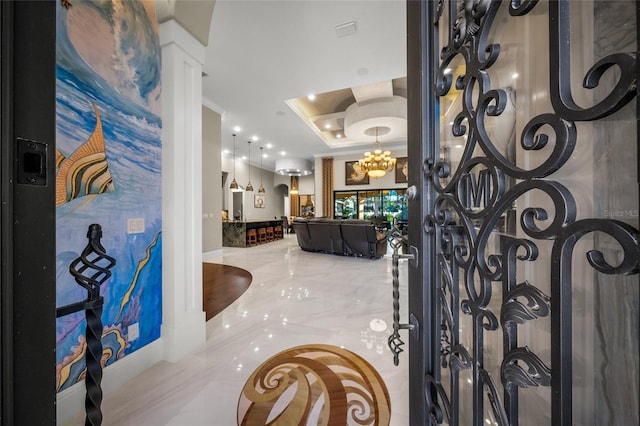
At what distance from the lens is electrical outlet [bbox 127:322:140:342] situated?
1.72m

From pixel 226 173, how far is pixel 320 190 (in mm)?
4005

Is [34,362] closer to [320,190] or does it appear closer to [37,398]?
[37,398]

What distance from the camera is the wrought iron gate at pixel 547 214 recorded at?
14.5 inches

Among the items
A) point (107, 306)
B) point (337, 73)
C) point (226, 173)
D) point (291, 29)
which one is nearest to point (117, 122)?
point (107, 306)

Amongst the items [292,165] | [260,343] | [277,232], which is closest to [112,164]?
[260,343]

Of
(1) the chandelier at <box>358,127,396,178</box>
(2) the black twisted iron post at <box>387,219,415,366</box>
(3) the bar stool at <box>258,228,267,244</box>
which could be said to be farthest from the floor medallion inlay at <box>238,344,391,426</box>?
(3) the bar stool at <box>258,228,267,244</box>

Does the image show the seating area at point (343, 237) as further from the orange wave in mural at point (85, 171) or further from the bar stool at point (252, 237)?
the orange wave in mural at point (85, 171)

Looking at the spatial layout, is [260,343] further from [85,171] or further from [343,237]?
[343,237]

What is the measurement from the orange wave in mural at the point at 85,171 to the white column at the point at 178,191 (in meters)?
0.41

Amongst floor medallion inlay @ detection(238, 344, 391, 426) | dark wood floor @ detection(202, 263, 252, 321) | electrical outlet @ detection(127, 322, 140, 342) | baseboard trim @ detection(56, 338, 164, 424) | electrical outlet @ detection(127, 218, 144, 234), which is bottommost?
floor medallion inlay @ detection(238, 344, 391, 426)

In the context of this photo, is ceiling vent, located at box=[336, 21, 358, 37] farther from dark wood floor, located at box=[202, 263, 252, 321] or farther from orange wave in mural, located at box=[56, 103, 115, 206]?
dark wood floor, located at box=[202, 263, 252, 321]

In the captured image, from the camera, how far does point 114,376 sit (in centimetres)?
162

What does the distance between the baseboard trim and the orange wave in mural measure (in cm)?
112

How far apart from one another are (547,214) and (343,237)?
5687mm
